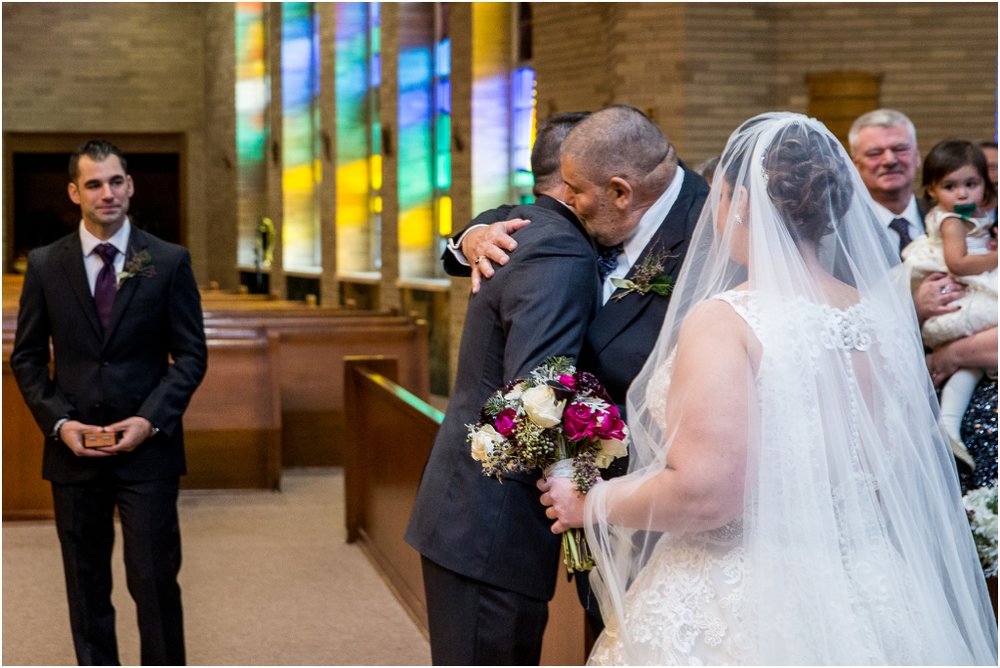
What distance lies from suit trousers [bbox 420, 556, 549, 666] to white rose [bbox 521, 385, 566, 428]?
17.1 inches

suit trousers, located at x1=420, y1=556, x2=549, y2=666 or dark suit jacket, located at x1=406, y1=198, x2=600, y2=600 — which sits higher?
dark suit jacket, located at x1=406, y1=198, x2=600, y2=600

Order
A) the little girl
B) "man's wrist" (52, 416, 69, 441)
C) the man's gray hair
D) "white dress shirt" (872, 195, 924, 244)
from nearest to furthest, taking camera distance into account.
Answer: the little girl → "man's wrist" (52, 416, 69, 441) → the man's gray hair → "white dress shirt" (872, 195, 924, 244)

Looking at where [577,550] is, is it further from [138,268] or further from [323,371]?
[323,371]

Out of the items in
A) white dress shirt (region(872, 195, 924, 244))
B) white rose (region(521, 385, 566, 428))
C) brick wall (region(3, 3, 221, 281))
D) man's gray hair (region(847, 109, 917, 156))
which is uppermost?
brick wall (region(3, 3, 221, 281))

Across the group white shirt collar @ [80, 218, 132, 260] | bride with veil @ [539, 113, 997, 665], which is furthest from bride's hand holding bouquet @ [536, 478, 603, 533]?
white shirt collar @ [80, 218, 132, 260]

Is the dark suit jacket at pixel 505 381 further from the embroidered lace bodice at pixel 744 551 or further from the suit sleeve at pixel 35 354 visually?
the suit sleeve at pixel 35 354

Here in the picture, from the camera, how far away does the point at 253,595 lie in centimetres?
573

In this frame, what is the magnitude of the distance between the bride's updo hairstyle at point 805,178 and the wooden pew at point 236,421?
6025 millimetres

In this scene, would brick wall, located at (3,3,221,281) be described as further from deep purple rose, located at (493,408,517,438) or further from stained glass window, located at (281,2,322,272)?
deep purple rose, located at (493,408,517,438)

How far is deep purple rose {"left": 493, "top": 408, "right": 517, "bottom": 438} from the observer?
2289 mm

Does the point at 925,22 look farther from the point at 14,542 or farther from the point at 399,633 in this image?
the point at 14,542

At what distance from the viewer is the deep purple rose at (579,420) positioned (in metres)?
2.28

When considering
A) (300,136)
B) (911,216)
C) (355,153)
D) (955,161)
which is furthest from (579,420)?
(300,136)

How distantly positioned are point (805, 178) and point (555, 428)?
2.04ft
